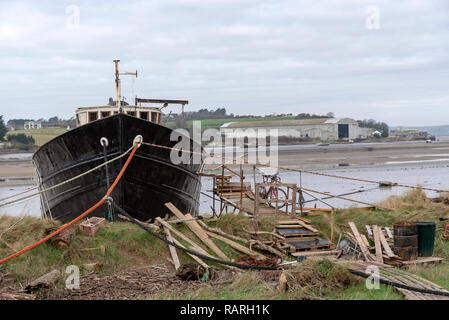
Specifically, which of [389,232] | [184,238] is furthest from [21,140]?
[389,232]

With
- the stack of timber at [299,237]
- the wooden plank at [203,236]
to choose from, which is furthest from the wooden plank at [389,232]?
the wooden plank at [203,236]

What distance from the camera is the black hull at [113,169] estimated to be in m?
11.6

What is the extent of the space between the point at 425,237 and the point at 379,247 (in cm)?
99

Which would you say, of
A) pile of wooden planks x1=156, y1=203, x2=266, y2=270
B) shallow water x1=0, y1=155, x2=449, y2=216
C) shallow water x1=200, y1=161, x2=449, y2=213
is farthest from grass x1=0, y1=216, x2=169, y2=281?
shallow water x1=200, y1=161, x2=449, y2=213

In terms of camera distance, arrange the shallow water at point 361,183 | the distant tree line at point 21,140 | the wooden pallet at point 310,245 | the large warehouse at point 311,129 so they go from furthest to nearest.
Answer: the large warehouse at point 311,129, the distant tree line at point 21,140, the shallow water at point 361,183, the wooden pallet at point 310,245

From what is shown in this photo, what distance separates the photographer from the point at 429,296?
5.93 m

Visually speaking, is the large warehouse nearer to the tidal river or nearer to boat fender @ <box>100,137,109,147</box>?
the tidal river

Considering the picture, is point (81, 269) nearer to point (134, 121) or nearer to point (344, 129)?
point (134, 121)

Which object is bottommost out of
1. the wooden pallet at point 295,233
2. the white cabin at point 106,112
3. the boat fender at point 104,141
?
the wooden pallet at point 295,233

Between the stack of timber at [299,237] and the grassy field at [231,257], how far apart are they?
1.43ft

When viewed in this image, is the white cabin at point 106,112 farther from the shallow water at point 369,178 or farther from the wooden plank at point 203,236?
the shallow water at point 369,178

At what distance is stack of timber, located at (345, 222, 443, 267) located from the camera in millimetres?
9234
